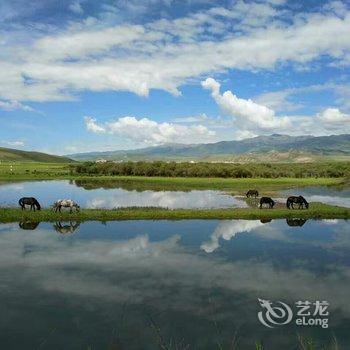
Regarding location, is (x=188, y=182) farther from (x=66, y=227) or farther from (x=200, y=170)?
(x=66, y=227)

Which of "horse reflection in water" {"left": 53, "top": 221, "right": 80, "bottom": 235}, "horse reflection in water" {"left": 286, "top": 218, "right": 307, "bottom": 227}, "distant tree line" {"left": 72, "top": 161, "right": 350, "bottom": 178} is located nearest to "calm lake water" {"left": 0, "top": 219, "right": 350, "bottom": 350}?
"horse reflection in water" {"left": 53, "top": 221, "right": 80, "bottom": 235}

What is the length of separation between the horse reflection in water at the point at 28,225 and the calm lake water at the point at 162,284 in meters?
0.38

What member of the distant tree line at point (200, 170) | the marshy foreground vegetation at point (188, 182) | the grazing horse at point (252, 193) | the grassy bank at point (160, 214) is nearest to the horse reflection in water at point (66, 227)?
the grassy bank at point (160, 214)

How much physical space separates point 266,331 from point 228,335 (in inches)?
53.1

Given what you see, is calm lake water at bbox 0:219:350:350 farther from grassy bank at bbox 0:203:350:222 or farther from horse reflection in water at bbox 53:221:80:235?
grassy bank at bbox 0:203:350:222

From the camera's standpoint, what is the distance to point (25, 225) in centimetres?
3731

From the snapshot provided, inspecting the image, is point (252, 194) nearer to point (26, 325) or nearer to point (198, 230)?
point (198, 230)

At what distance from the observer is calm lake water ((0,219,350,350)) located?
51.0ft

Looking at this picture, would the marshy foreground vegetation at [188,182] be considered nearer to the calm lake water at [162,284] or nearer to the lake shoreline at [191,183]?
the lake shoreline at [191,183]

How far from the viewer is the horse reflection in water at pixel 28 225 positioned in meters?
36.0

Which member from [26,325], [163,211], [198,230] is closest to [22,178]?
[163,211]

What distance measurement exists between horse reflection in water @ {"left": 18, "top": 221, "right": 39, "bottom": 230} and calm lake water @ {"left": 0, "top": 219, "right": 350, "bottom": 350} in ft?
1.24

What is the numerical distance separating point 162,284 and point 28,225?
19660 mm

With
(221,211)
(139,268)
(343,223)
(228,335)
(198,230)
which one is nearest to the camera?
(228,335)
